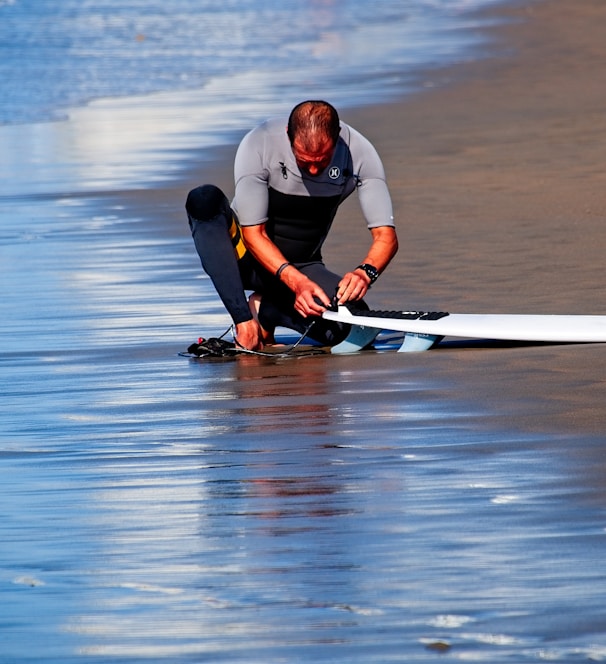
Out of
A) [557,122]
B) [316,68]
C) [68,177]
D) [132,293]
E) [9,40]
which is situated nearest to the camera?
[132,293]

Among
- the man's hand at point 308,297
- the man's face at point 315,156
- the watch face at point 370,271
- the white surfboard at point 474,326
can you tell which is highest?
the man's face at point 315,156

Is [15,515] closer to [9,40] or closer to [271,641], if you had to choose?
[271,641]

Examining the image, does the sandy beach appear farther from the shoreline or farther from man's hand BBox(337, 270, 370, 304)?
man's hand BBox(337, 270, 370, 304)

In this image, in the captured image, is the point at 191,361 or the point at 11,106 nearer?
the point at 191,361

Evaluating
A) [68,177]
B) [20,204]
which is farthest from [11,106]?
[20,204]

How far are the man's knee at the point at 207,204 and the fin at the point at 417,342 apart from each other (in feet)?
2.97

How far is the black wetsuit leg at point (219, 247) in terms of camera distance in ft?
22.4

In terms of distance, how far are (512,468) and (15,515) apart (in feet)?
4.37

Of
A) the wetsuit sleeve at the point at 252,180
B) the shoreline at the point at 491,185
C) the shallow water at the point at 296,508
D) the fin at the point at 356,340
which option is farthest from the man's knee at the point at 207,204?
the shoreline at the point at 491,185

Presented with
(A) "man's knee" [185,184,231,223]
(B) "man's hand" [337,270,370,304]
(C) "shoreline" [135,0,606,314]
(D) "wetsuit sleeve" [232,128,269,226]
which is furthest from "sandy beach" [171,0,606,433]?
(A) "man's knee" [185,184,231,223]

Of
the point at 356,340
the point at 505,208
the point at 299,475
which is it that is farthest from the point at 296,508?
the point at 505,208

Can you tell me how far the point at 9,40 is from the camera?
27.7 m

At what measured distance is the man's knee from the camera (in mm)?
6871

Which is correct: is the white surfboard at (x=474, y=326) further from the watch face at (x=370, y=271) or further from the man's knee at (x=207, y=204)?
the man's knee at (x=207, y=204)
